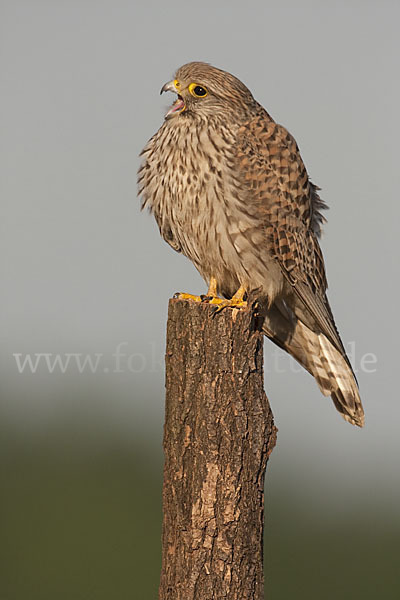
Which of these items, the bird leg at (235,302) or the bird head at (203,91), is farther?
the bird head at (203,91)

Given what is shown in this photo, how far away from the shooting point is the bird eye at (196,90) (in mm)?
4977

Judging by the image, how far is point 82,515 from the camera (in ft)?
30.1

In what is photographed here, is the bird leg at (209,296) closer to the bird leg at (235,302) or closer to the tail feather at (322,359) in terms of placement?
the bird leg at (235,302)

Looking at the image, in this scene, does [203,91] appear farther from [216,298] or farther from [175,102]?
[216,298]

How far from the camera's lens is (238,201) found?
16.0 ft

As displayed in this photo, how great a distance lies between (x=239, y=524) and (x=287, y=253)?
5.55ft

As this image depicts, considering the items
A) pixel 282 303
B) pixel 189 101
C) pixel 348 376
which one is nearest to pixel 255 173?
pixel 189 101

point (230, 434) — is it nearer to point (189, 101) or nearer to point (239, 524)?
point (239, 524)

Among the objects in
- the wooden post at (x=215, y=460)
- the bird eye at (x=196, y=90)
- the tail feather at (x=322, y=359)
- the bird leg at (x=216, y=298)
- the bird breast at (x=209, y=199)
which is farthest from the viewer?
the tail feather at (x=322, y=359)

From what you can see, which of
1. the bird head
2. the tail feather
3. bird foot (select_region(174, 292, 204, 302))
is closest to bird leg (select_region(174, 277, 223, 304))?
bird foot (select_region(174, 292, 204, 302))

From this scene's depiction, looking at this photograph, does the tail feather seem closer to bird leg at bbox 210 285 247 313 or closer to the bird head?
bird leg at bbox 210 285 247 313

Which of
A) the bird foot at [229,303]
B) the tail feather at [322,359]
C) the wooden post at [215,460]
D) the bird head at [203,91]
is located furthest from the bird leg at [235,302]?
the bird head at [203,91]

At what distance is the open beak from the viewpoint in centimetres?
502

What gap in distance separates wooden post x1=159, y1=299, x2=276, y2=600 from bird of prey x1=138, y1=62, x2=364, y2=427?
48cm
